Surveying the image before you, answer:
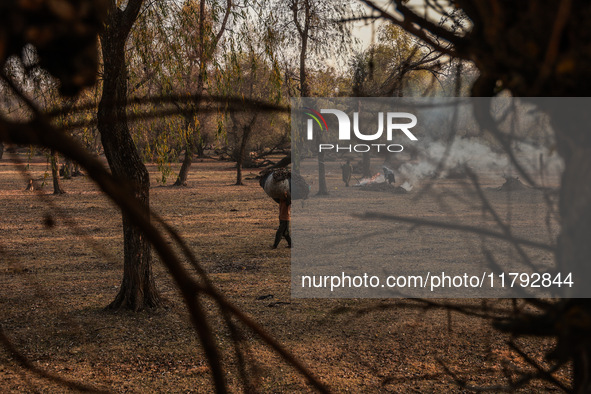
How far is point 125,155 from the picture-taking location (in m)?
6.40

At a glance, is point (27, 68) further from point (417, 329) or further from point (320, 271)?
point (320, 271)

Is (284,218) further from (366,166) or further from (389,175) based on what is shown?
(366,166)

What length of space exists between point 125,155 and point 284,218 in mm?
4758

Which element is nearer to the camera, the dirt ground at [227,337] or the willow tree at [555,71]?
the willow tree at [555,71]

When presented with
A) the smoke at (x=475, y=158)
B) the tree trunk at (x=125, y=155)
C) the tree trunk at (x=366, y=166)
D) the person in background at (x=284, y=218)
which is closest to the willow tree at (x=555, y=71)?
the smoke at (x=475, y=158)

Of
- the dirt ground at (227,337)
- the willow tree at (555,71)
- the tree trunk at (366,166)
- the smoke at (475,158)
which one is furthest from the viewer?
the tree trunk at (366,166)

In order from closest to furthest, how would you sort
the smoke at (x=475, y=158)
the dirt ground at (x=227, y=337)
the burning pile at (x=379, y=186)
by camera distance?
the smoke at (x=475, y=158) → the dirt ground at (x=227, y=337) → the burning pile at (x=379, y=186)

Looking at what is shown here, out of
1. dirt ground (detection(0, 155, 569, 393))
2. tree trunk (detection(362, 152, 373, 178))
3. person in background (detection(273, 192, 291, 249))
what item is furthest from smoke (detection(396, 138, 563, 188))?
tree trunk (detection(362, 152, 373, 178))

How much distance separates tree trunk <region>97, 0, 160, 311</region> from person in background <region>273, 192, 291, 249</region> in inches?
148

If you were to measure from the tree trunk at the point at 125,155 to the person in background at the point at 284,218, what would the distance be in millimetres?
3756

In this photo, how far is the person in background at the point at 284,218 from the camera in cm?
1030

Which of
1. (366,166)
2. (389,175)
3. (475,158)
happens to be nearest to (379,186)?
(389,175)

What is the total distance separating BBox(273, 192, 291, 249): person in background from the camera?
1030 cm

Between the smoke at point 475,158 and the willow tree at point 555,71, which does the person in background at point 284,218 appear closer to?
the smoke at point 475,158
